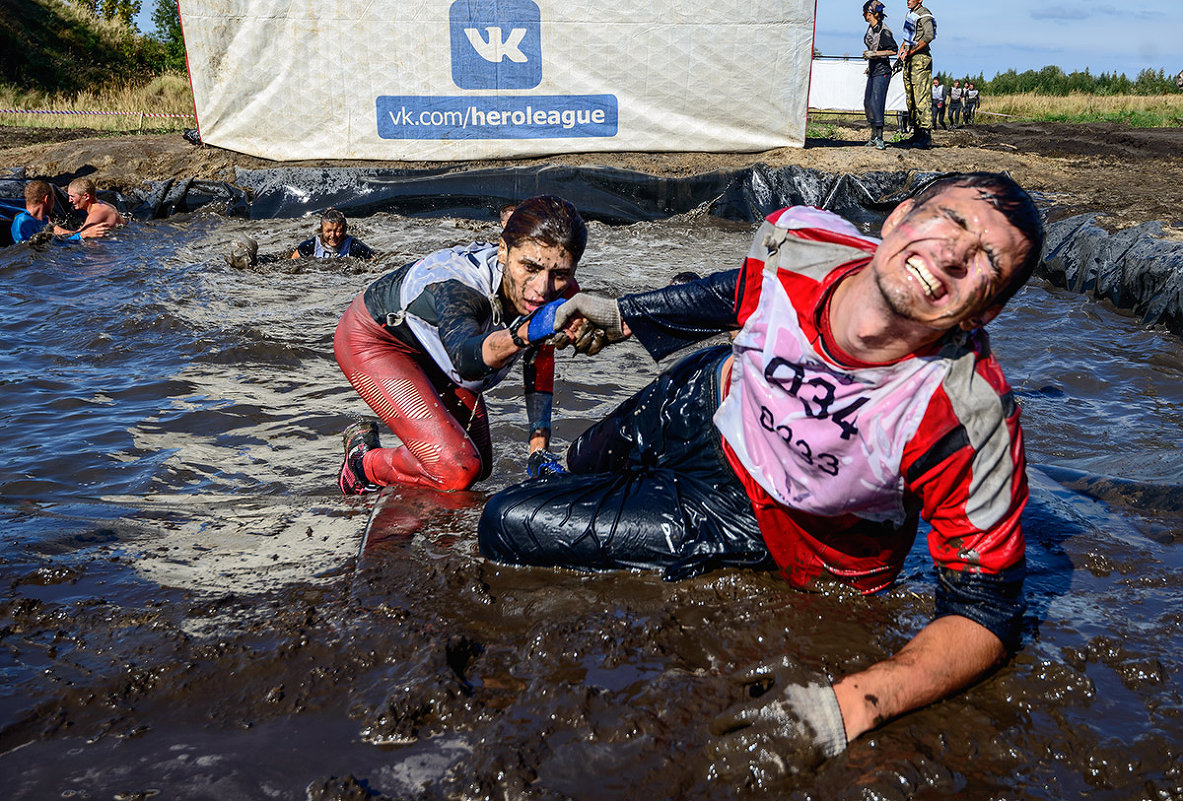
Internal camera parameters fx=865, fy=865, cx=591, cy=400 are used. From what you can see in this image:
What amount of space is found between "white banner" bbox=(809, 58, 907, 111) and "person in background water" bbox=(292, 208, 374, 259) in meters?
22.7

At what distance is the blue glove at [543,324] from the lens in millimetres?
2604

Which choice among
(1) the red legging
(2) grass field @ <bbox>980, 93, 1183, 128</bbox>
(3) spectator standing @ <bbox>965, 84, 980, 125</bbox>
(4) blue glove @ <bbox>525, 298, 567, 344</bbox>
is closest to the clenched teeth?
(4) blue glove @ <bbox>525, 298, 567, 344</bbox>

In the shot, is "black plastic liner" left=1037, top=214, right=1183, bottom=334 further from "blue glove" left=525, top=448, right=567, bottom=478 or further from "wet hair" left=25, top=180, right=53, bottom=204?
"wet hair" left=25, top=180, right=53, bottom=204

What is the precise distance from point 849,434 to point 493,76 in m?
9.77

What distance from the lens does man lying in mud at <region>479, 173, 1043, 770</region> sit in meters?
1.90

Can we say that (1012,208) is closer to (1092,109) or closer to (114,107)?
(114,107)

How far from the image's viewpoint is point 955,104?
23141 mm

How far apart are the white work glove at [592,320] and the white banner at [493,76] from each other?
896 cm

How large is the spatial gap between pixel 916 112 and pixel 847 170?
8.70ft

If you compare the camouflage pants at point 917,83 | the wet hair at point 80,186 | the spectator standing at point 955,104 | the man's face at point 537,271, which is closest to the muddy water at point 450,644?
the man's face at point 537,271

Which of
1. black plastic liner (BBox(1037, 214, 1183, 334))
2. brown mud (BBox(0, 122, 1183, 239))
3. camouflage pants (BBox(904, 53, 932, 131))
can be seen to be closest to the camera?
black plastic liner (BBox(1037, 214, 1183, 334))

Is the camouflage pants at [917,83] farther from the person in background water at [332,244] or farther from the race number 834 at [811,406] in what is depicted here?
the race number 834 at [811,406]

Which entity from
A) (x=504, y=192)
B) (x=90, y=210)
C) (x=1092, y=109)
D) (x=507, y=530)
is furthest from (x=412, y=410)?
(x=1092, y=109)

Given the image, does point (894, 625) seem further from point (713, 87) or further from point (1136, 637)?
point (713, 87)
